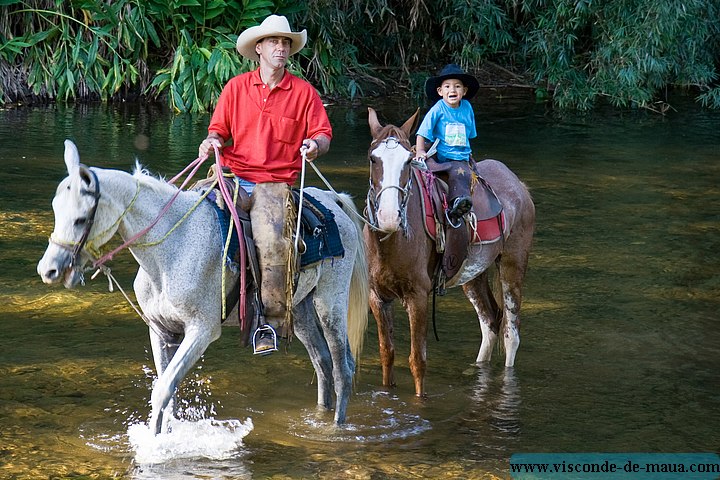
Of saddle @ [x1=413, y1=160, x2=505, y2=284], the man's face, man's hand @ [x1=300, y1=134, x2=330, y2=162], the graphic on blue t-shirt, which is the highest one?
the man's face

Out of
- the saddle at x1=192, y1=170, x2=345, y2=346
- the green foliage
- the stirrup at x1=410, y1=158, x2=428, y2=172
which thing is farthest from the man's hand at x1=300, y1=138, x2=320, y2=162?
the green foliage

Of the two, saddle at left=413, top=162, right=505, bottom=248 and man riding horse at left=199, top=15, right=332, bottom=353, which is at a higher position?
man riding horse at left=199, top=15, right=332, bottom=353

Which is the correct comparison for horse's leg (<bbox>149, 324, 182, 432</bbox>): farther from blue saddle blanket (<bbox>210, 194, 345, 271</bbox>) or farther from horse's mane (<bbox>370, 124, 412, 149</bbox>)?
horse's mane (<bbox>370, 124, 412, 149</bbox>)

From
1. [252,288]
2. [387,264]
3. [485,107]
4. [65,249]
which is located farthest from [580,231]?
[485,107]

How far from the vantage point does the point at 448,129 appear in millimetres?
6516

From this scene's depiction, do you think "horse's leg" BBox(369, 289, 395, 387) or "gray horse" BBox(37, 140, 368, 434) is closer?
"gray horse" BBox(37, 140, 368, 434)

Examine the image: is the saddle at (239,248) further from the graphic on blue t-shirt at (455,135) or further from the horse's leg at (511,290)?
the horse's leg at (511,290)

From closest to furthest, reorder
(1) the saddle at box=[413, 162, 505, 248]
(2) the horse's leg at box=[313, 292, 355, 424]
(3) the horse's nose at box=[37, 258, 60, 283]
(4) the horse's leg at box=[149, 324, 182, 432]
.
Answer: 1. (3) the horse's nose at box=[37, 258, 60, 283]
2. (4) the horse's leg at box=[149, 324, 182, 432]
3. (2) the horse's leg at box=[313, 292, 355, 424]
4. (1) the saddle at box=[413, 162, 505, 248]

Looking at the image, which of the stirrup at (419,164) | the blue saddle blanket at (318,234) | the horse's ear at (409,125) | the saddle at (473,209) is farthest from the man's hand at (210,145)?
the saddle at (473,209)

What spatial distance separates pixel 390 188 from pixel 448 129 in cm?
99

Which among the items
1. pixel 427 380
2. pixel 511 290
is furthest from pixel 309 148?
pixel 511 290

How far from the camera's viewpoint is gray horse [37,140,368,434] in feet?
14.7

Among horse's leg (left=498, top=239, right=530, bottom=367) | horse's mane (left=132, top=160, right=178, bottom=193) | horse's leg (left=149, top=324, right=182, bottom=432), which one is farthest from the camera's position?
horse's leg (left=498, top=239, right=530, bottom=367)

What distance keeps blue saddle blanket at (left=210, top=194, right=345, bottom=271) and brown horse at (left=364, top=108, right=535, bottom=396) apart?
335mm
